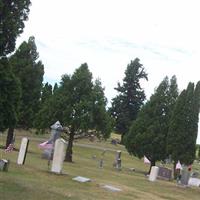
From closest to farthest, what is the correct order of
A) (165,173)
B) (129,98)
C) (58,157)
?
(58,157) < (165,173) < (129,98)

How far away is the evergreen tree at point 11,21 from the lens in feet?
60.1

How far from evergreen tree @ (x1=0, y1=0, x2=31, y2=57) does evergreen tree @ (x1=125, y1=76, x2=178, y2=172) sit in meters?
25.1

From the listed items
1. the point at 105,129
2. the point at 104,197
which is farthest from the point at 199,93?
the point at 104,197

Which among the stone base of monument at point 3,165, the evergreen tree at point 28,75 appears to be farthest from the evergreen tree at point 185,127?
the stone base of monument at point 3,165

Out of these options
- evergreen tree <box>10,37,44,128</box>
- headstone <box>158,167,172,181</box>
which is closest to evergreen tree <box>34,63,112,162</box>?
evergreen tree <box>10,37,44,128</box>

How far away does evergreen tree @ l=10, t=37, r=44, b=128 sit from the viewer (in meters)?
41.2

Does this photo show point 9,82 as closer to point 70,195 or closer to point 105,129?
point 70,195

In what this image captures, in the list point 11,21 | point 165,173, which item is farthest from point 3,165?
point 165,173

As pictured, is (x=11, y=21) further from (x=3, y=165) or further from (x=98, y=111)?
(x=98, y=111)

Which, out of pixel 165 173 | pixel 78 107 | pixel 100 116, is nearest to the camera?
pixel 165 173

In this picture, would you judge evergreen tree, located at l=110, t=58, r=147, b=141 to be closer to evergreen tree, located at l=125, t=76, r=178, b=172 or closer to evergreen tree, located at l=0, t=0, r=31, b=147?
A: evergreen tree, located at l=125, t=76, r=178, b=172

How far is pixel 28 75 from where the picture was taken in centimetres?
4138

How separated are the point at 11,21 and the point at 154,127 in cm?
2644

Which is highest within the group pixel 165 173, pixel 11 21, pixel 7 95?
pixel 11 21
